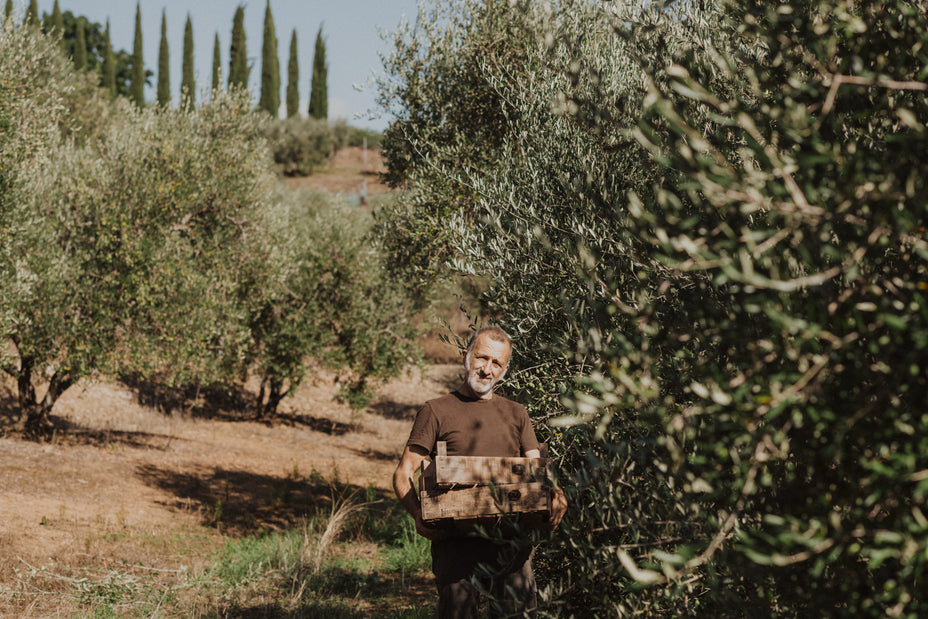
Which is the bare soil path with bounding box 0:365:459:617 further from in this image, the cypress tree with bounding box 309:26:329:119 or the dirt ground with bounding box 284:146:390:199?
the cypress tree with bounding box 309:26:329:119

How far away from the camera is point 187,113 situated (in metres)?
18.2

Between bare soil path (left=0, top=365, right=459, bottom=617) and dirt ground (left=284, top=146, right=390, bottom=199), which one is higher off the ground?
dirt ground (left=284, top=146, right=390, bottom=199)

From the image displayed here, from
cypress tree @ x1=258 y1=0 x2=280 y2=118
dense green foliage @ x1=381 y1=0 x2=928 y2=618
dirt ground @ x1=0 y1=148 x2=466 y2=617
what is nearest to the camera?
dense green foliage @ x1=381 y1=0 x2=928 y2=618

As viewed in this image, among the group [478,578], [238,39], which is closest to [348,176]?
[238,39]

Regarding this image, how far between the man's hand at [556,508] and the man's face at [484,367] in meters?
0.82

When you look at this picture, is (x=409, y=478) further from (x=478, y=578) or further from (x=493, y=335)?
(x=493, y=335)

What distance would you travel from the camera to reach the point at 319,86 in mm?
76000

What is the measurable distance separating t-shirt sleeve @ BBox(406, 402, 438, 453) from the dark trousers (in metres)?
0.60

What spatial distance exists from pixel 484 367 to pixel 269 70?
7293 centimetres

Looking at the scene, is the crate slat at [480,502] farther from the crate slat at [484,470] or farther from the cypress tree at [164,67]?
the cypress tree at [164,67]

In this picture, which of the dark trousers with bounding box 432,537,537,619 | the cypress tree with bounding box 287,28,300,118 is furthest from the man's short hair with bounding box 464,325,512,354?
the cypress tree with bounding box 287,28,300,118

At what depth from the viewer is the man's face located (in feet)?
14.4

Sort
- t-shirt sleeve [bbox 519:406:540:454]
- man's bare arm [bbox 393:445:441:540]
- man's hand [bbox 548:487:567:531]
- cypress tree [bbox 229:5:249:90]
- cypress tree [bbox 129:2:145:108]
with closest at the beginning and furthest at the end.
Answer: man's hand [bbox 548:487:567:531] → man's bare arm [bbox 393:445:441:540] → t-shirt sleeve [bbox 519:406:540:454] → cypress tree [bbox 129:2:145:108] → cypress tree [bbox 229:5:249:90]

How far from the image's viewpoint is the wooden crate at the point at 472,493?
12.2ft
